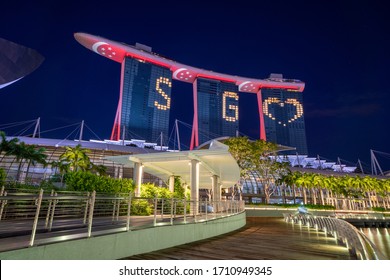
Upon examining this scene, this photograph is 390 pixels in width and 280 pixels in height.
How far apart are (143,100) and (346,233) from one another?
4225 inches

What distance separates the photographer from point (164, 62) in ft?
341

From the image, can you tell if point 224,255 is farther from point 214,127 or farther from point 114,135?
point 214,127

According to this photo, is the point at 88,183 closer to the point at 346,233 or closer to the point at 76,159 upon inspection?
the point at 76,159

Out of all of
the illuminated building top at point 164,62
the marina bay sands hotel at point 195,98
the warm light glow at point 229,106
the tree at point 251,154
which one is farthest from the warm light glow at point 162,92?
the tree at point 251,154

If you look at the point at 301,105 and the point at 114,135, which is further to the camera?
the point at 301,105

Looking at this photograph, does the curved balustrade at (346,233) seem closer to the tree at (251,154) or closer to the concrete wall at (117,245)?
the concrete wall at (117,245)

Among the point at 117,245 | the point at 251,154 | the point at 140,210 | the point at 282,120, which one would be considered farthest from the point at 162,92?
the point at 117,245

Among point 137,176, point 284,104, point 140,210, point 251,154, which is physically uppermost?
point 284,104

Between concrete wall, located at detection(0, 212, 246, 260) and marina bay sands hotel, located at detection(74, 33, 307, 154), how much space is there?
8898 centimetres

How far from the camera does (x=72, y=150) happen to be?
25.8m

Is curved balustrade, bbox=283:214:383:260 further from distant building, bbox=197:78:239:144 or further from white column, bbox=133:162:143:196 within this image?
distant building, bbox=197:78:239:144

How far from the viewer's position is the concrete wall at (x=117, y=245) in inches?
154
